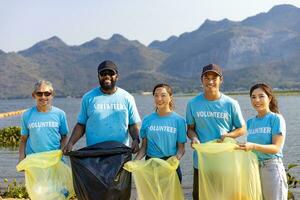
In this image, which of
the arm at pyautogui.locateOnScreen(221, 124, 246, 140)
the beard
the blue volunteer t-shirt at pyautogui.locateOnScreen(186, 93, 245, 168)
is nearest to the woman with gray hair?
the beard

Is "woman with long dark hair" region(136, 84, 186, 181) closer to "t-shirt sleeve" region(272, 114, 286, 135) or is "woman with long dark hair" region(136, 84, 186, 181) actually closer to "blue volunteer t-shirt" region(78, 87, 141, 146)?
"blue volunteer t-shirt" region(78, 87, 141, 146)

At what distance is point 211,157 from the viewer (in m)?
5.11

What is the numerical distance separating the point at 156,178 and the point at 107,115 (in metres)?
0.98

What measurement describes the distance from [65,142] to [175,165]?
1522mm

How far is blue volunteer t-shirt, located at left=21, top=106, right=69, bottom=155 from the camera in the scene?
18.9 ft

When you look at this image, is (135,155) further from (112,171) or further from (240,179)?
(240,179)

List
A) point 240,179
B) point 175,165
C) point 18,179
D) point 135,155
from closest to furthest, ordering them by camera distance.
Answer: point 240,179
point 175,165
point 135,155
point 18,179

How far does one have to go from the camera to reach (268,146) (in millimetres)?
4953

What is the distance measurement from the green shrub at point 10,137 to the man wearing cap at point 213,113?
22.2 m

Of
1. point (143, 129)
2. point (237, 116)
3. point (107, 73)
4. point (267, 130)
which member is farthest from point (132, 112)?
point (267, 130)

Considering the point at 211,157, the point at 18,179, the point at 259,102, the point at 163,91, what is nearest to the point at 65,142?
the point at 163,91

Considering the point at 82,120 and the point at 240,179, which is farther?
the point at 82,120

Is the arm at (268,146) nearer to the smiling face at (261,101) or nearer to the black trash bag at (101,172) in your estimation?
the smiling face at (261,101)

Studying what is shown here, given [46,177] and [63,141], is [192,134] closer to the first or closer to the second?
[63,141]
